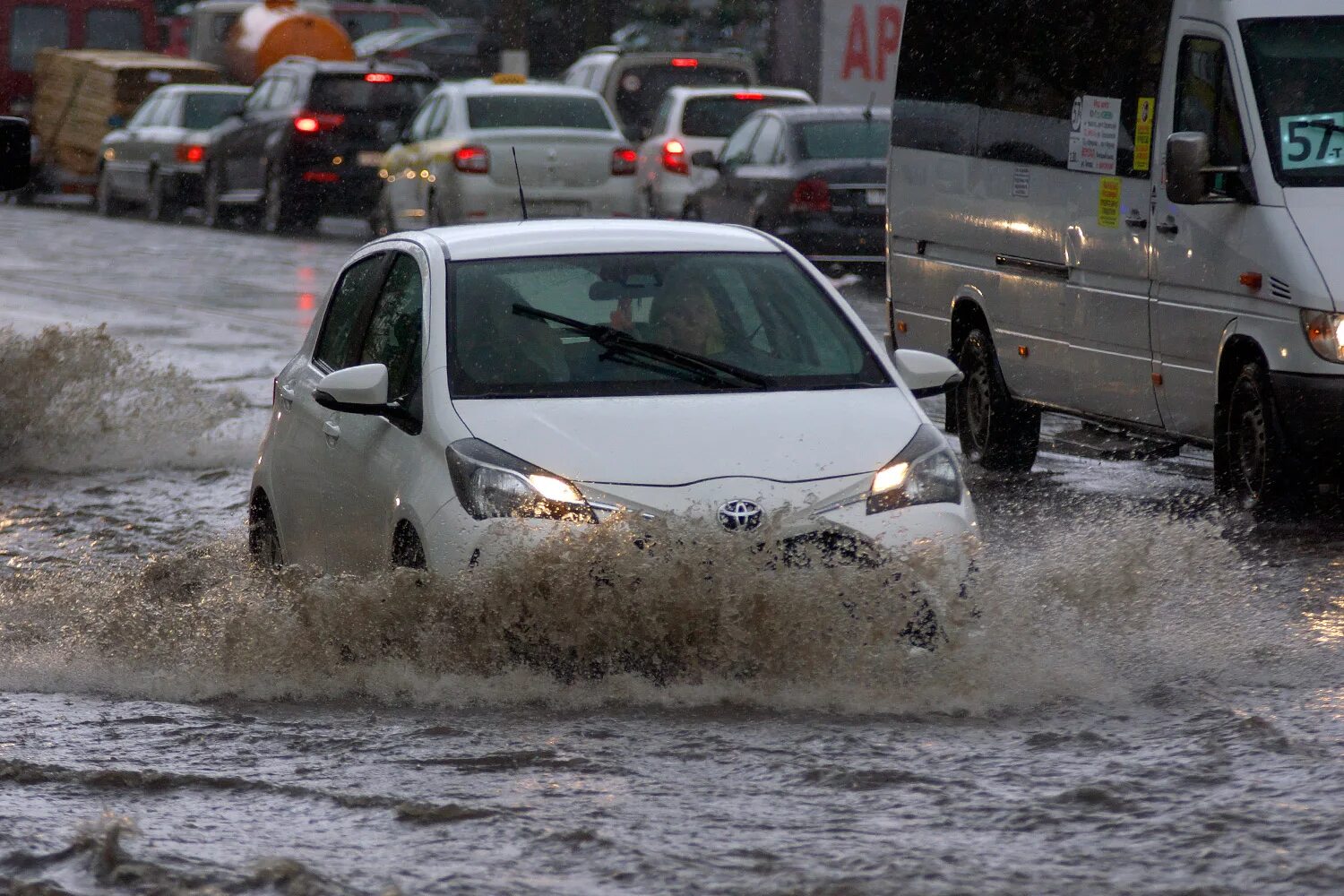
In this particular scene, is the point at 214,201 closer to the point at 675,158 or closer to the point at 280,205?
the point at 280,205

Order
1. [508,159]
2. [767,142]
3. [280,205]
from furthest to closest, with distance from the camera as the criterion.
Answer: [280,205] < [508,159] < [767,142]

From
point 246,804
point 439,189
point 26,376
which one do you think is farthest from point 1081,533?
point 439,189

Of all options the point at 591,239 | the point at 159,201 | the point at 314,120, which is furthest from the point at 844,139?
the point at 159,201

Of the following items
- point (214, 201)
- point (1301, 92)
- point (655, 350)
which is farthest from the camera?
point (214, 201)

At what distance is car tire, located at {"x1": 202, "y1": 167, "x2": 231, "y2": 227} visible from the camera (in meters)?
30.9

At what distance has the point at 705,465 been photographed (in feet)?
21.2

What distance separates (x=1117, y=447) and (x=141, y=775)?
7.52 m

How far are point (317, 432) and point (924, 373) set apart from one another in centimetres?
188

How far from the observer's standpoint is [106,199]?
3478cm

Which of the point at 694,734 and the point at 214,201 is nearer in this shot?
the point at 694,734

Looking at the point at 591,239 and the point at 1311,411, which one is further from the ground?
the point at 591,239

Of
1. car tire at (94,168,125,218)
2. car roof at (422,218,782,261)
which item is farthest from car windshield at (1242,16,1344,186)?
car tire at (94,168,125,218)

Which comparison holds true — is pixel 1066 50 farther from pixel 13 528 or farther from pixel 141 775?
pixel 141 775

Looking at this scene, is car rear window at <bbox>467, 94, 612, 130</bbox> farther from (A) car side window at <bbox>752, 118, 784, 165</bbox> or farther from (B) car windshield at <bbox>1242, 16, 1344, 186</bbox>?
(B) car windshield at <bbox>1242, 16, 1344, 186</bbox>
